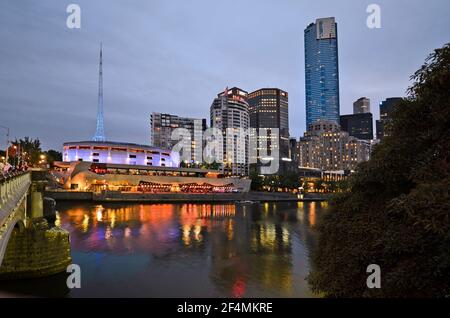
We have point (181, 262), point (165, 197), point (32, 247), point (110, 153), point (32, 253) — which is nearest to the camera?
point (32, 247)

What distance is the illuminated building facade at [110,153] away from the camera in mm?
134375

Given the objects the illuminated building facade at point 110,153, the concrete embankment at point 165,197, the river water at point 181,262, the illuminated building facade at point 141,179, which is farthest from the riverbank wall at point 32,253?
the illuminated building facade at point 110,153

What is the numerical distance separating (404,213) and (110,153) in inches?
5587

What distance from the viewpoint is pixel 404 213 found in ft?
27.6

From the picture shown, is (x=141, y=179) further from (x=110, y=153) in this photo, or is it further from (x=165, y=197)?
(x=110, y=153)

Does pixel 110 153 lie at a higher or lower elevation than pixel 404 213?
higher

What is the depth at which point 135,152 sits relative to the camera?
146 meters

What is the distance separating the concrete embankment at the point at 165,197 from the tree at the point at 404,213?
97.8 m

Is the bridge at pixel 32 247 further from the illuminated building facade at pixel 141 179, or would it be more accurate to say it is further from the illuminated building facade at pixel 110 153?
the illuminated building facade at pixel 110 153

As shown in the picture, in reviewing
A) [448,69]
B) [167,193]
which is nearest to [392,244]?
[448,69]

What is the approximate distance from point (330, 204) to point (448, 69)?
24.0ft

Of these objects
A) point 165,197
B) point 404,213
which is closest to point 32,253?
point 404,213

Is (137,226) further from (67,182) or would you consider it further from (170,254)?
(67,182)
